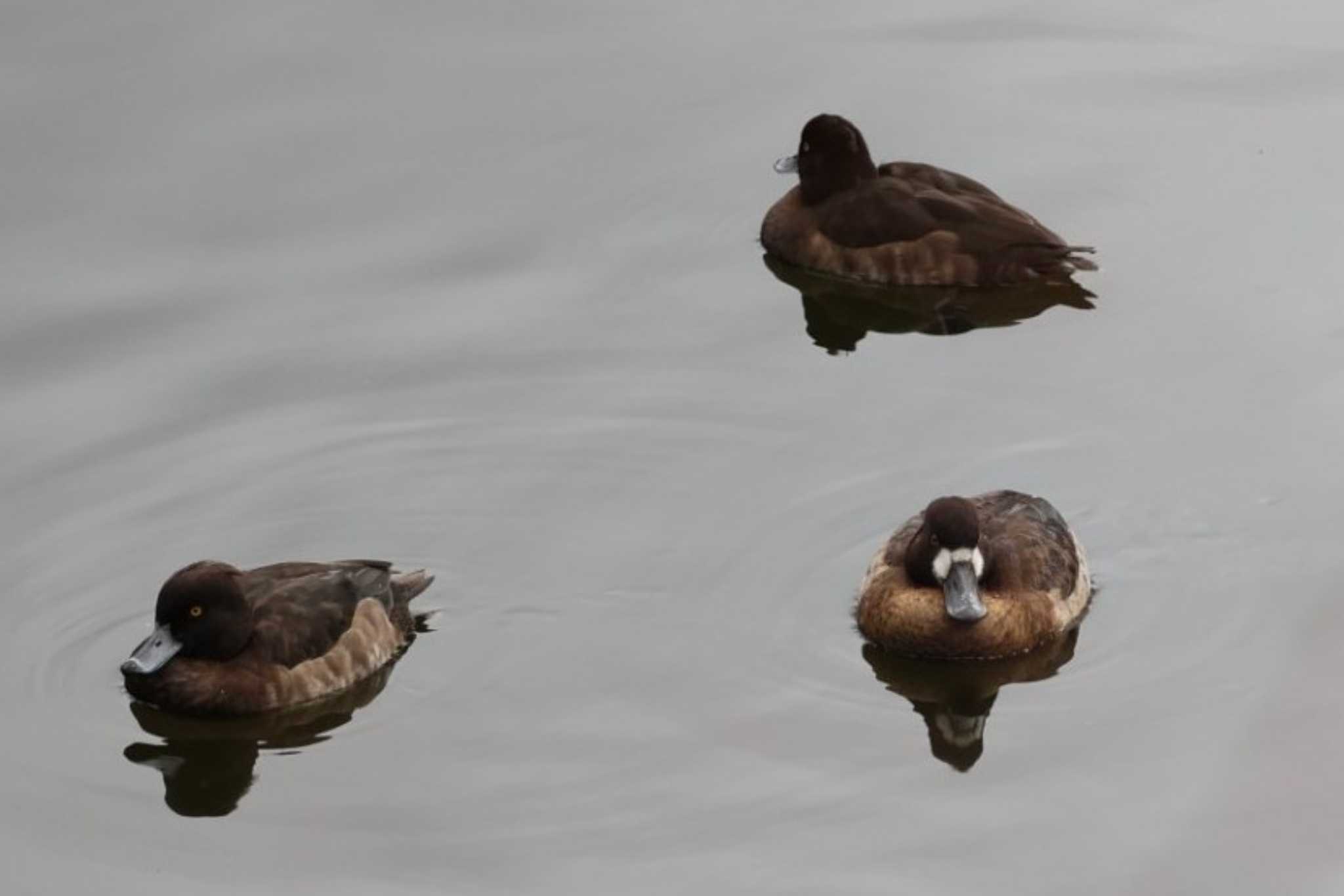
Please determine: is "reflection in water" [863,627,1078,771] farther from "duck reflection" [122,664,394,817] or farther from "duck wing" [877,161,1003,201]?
"duck wing" [877,161,1003,201]

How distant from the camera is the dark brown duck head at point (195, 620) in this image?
12312 mm

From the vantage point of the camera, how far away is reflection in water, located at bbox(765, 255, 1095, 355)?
1592cm

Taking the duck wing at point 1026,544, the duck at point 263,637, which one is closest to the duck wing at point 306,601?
the duck at point 263,637

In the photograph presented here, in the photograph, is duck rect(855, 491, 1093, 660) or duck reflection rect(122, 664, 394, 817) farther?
duck rect(855, 491, 1093, 660)

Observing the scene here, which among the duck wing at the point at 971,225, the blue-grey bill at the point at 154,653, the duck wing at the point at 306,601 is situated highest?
the duck wing at the point at 971,225

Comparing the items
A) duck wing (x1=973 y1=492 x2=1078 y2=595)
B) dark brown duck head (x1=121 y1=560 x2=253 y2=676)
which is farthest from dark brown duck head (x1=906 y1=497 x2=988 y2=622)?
dark brown duck head (x1=121 y1=560 x2=253 y2=676)

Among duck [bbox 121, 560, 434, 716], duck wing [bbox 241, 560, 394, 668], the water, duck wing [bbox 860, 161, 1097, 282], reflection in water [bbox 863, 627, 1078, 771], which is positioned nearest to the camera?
the water

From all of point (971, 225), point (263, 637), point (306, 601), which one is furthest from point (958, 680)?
point (971, 225)

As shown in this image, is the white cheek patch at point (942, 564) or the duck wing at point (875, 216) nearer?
the white cheek patch at point (942, 564)

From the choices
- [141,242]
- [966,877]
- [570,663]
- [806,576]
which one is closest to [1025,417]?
[806,576]

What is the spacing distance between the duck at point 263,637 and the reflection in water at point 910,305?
3.76 m

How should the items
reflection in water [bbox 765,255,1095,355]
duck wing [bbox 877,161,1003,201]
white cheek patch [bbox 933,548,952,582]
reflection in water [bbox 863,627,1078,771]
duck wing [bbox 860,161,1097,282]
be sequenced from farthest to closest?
duck wing [bbox 877,161,1003,201], duck wing [bbox 860,161,1097,282], reflection in water [bbox 765,255,1095,355], white cheek patch [bbox 933,548,952,582], reflection in water [bbox 863,627,1078,771]

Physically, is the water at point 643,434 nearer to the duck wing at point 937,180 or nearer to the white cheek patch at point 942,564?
the white cheek patch at point 942,564

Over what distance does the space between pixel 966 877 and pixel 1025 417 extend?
13.0 feet
